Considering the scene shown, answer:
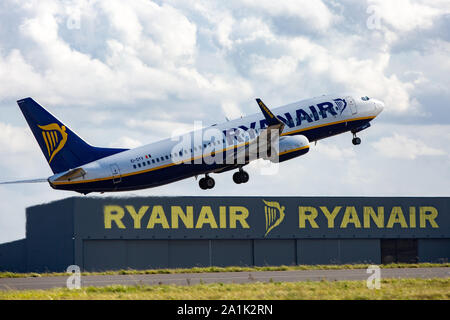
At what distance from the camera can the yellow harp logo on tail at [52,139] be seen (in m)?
65.6

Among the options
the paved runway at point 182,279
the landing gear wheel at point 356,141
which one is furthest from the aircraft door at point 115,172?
the landing gear wheel at point 356,141

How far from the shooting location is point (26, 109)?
65.5 meters

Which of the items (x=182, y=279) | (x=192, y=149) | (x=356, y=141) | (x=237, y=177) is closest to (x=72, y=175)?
(x=192, y=149)

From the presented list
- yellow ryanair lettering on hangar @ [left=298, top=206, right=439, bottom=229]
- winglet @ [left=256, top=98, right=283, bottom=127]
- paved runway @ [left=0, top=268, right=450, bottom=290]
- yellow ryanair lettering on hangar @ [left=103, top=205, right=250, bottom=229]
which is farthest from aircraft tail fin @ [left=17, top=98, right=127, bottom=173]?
yellow ryanair lettering on hangar @ [left=298, top=206, right=439, bottom=229]

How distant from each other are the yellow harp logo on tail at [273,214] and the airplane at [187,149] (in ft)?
96.6

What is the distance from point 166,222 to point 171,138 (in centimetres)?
3089

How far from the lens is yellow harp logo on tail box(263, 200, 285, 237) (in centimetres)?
10194

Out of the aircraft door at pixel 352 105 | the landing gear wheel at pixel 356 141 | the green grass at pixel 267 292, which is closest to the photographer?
the green grass at pixel 267 292

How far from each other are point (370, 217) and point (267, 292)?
222ft

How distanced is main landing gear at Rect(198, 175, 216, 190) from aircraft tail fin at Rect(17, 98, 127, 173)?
11.5m

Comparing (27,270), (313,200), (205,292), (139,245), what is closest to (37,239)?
(27,270)

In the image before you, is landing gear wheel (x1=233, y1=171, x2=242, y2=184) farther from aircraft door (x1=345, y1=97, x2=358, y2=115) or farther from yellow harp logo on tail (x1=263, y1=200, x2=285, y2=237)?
yellow harp logo on tail (x1=263, y1=200, x2=285, y2=237)

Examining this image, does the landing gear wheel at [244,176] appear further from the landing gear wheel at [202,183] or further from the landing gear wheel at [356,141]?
the landing gear wheel at [356,141]
